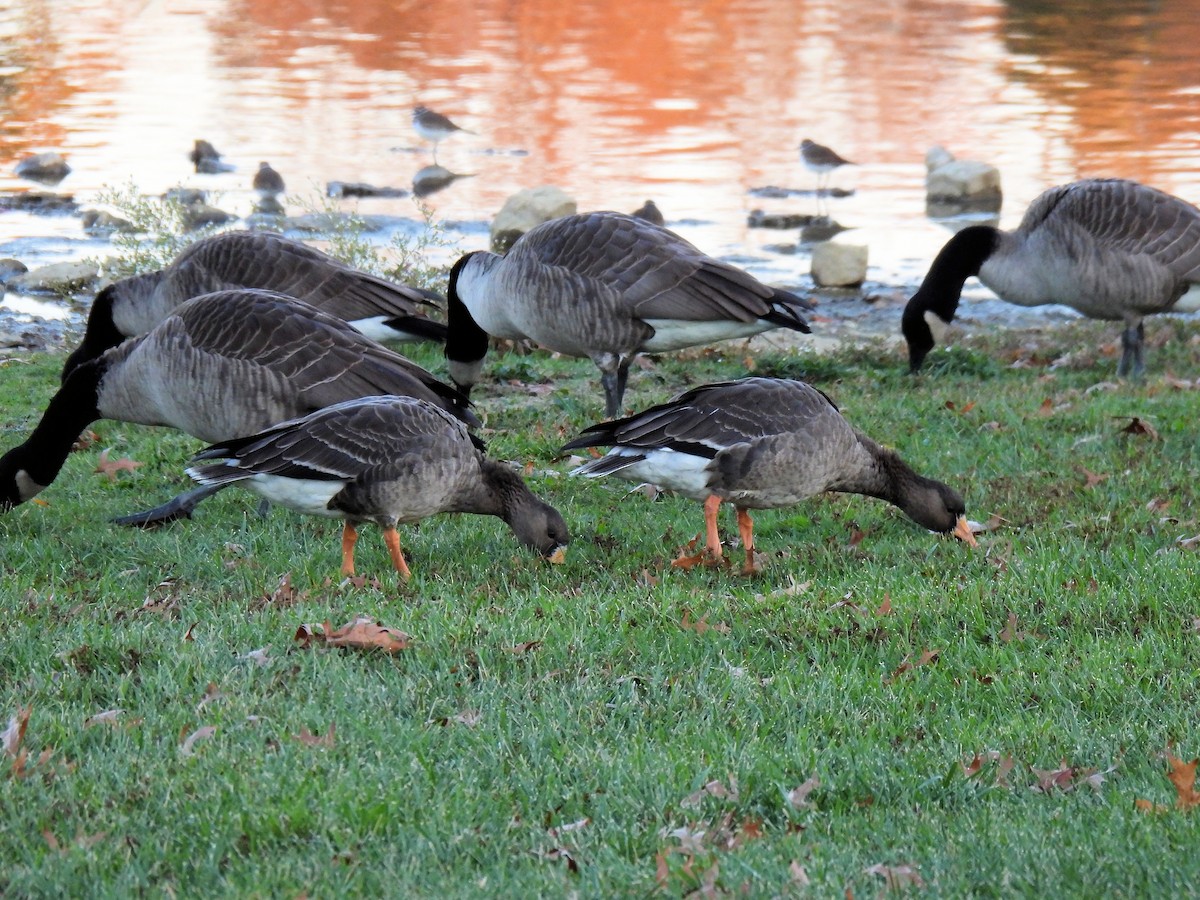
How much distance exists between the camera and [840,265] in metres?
17.5

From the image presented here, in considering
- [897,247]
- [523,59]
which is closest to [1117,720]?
[897,247]

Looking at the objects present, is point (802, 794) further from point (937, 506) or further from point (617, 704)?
point (937, 506)

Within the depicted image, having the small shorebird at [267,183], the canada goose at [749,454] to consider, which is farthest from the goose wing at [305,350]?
the small shorebird at [267,183]

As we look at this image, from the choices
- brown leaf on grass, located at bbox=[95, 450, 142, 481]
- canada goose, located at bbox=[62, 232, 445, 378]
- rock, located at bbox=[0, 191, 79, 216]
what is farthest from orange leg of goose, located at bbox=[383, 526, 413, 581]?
rock, located at bbox=[0, 191, 79, 216]

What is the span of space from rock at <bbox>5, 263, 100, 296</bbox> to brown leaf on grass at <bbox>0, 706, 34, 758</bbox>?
42.4 feet

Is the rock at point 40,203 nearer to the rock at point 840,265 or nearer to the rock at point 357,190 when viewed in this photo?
the rock at point 357,190

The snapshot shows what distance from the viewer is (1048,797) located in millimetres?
4770

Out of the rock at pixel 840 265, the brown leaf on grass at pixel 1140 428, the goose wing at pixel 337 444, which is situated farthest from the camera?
the rock at pixel 840 265

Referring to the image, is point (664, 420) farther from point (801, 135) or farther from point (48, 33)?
point (48, 33)

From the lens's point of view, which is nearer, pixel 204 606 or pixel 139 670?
pixel 139 670

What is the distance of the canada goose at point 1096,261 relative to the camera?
41.3 feet

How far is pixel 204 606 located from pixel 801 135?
73.0 feet

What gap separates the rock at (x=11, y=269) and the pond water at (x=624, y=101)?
626 millimetres

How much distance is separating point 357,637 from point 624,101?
25349 millimetres
